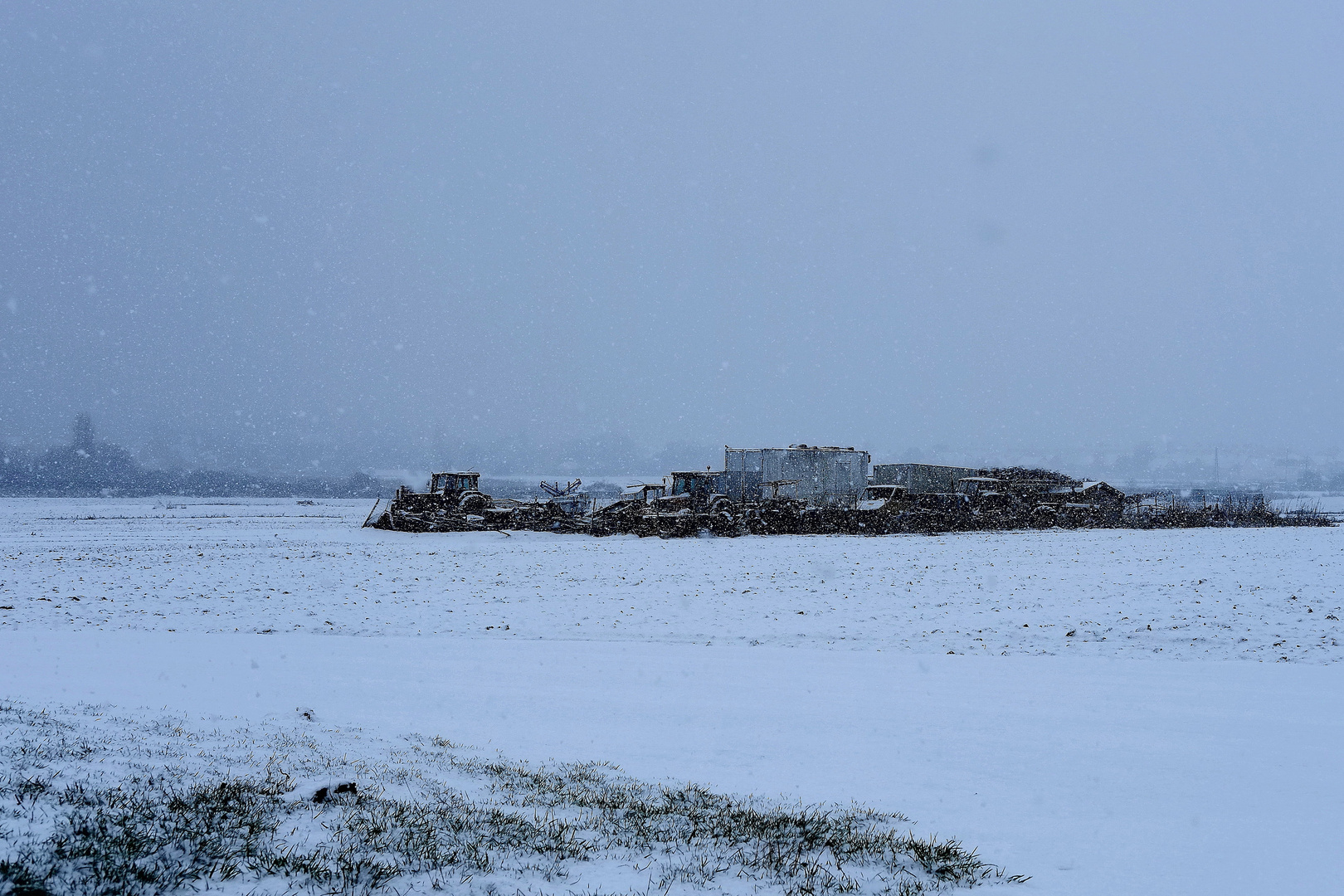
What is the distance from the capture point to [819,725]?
692cm

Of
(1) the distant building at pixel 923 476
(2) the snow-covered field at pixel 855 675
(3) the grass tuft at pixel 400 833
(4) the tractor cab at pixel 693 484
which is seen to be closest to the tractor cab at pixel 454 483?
(4) the tractor cab at pixel 693 484

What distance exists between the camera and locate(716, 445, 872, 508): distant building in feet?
121

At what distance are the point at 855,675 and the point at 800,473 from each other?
29124 mm

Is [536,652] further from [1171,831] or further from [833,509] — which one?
[833,509]

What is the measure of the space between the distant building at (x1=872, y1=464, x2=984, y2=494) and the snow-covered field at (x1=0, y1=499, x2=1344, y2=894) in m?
22.6

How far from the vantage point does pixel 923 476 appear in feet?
139

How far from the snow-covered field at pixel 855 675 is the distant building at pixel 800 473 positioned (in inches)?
677

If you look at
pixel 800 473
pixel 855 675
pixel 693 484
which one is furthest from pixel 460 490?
pixel 855 675

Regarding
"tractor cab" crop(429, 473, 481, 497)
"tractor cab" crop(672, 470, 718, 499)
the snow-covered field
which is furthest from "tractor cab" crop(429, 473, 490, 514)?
the snow-covered field

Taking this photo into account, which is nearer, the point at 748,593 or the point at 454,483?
the point at 748,593

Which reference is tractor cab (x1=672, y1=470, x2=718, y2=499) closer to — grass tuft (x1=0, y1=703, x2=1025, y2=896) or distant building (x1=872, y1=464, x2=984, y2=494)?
distant building (x1=872, y1=464, x2=984, y2=494)

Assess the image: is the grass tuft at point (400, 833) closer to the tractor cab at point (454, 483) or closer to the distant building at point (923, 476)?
the tractor cab at point (454, 483)

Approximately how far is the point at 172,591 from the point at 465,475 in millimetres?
21356

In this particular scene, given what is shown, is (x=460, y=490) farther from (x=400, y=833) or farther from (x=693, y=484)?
(x=400, y=833)
